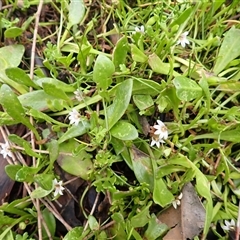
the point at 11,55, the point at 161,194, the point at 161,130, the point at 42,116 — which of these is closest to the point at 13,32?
the point at 11,55

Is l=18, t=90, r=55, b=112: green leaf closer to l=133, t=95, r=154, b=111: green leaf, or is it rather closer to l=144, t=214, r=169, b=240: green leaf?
l=133, t=95, r=154, b=111: green leaf

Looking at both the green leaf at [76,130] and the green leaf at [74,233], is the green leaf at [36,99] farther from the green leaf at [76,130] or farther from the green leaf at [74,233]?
the green leaf at [74,233]

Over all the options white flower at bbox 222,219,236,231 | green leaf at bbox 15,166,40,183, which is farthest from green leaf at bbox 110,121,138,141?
white flower at bbox 222,219,236,231

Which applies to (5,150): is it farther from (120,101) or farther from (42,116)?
(120,101)

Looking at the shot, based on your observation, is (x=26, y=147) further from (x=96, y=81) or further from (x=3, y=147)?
(x=96, y=81)

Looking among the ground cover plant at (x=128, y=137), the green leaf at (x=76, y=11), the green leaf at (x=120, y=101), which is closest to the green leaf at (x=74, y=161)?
the ground cover plant at (x=128, y=137)

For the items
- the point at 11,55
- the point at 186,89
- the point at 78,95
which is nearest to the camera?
the point at 186,89
